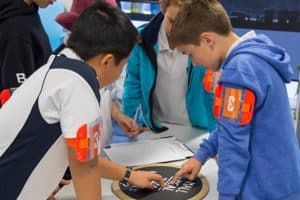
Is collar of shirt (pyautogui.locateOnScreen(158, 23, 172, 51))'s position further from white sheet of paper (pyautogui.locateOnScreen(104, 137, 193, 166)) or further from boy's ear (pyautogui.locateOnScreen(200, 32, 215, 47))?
boy's ear (pyautogui.locateOnScreen(200, 32, 215, 47))

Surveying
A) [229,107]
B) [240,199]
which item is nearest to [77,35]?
[229,107]

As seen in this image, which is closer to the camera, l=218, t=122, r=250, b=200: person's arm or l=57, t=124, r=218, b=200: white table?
l=218, t=122, r=250, b=200: person's arm

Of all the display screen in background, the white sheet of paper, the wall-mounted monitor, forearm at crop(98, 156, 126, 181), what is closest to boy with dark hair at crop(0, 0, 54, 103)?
the white sheet of paper

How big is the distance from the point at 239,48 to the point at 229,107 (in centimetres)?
17

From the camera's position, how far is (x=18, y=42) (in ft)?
5.27

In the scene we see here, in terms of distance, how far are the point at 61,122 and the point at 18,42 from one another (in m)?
0.81

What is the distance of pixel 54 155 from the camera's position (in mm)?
978

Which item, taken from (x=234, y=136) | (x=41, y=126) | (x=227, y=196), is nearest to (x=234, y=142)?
(x=234, y=136)

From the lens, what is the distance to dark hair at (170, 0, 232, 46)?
1199mm

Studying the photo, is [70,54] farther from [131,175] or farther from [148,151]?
[148,151]

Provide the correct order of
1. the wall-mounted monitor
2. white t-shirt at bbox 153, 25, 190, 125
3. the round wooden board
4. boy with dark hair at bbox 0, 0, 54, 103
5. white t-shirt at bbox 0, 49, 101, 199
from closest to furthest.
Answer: white t-shirt at bbox 0, 49, 101, 199 → the round wooden board → boy with dark hair at bbox 0, 0, 54, 103 → white t-shirt at bbox 153, 25, 190, 125 → the wall-mounted monitor

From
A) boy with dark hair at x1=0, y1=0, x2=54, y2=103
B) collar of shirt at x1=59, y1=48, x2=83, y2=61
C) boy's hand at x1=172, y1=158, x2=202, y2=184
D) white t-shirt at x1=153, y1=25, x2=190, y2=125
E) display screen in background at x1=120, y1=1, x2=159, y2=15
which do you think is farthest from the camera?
display screen in background at x1=120, y1=1, x2=159, y2=15

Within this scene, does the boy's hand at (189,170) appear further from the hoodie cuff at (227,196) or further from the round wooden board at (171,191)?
the hoodie cuff at (227,196)

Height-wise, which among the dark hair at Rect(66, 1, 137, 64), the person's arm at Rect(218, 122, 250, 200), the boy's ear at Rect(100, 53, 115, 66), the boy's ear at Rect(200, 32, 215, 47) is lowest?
the person's arm at Rect(218, 122, 250, 200)
